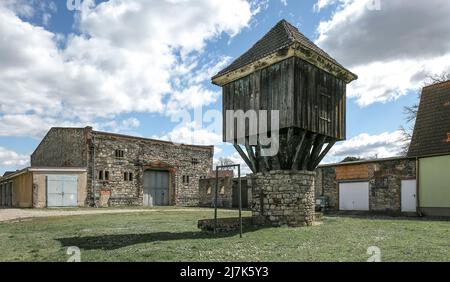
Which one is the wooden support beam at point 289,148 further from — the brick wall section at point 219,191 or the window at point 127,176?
the window at point 127,176

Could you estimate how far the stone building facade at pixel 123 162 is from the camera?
26552 millimetres

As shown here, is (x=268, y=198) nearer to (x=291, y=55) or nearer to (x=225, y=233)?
(x=225, y=233)

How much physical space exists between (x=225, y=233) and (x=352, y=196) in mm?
14098

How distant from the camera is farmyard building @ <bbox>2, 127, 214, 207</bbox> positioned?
2470cm

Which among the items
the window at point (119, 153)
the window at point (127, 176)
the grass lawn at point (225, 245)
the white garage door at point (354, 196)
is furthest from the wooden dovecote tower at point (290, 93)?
the window at point (127, 176)

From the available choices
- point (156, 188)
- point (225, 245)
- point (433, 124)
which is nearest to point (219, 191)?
point (156, 188)

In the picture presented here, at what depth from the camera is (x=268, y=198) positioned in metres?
12.4

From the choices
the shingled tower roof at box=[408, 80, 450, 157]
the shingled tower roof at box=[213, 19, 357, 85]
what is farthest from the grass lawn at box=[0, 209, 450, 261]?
the shingled tower roof at box=[408, 80, 450, 157]

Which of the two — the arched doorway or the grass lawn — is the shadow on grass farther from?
the arched doorway

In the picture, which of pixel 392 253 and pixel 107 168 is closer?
pixel 392 253

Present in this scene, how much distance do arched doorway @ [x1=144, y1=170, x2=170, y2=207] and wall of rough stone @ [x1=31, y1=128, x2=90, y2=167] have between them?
5412 mm
